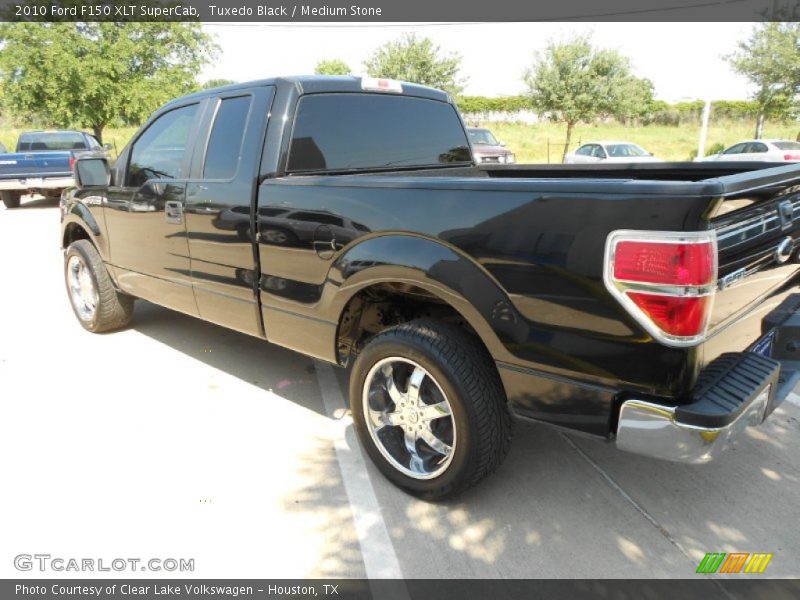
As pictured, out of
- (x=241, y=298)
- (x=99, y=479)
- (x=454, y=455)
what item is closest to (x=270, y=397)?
(x=241, y=298)

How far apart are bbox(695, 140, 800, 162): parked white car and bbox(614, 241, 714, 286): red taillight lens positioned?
17.2 m

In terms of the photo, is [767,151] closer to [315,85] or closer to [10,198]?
[315,85]

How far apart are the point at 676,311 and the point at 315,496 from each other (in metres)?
1.90

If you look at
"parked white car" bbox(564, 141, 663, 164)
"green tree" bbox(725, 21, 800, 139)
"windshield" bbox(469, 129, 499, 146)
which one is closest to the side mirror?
"windshield" bbox(469, 129, 499, 146)

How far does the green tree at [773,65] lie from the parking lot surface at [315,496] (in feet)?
86.8

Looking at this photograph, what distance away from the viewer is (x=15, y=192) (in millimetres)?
14977

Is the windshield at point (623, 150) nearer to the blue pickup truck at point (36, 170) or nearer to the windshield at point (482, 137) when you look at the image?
the windshield at point (482, 137)

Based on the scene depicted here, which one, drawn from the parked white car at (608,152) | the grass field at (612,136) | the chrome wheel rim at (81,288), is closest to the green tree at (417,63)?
the grass field at (612,136)

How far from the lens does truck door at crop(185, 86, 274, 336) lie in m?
3.29

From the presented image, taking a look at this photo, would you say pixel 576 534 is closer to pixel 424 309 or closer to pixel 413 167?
pixel 424 309

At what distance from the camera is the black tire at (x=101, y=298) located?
4.89m

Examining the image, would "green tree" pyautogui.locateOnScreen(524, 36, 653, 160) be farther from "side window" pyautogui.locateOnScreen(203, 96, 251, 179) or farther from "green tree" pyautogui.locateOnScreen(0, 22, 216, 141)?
"side window" pyautogui.locateOnScreen(203, 96, 251, 179)

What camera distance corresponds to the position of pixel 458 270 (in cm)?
232

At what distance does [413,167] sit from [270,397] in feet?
6.06
